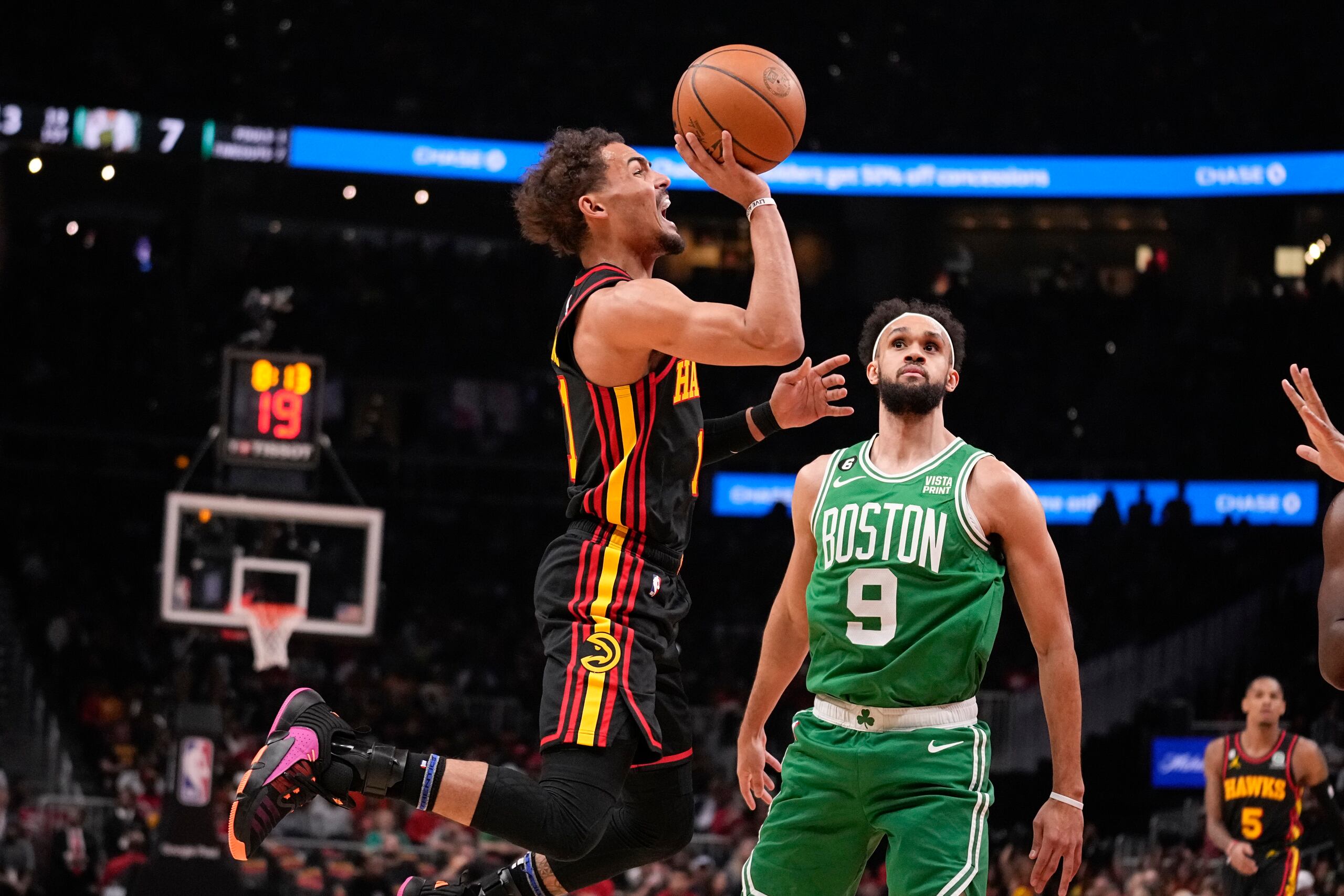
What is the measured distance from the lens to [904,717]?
16.5ft

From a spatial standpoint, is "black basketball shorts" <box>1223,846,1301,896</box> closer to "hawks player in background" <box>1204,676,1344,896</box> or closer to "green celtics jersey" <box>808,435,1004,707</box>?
"hawks player in background" <box>1204,676,1344,896</box>

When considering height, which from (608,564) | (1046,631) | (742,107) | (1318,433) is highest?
(742,107)

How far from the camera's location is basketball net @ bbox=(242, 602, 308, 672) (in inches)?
518

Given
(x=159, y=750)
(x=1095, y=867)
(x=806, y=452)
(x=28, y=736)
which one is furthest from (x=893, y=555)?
(x=806, y=452)

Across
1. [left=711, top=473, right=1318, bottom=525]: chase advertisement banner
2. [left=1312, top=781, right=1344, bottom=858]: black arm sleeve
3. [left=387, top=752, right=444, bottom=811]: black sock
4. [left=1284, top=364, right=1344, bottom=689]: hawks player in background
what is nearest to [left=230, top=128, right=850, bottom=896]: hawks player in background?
[left=387, top=752, right=444, bottom=811]: black sock

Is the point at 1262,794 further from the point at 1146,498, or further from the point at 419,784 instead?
the point at 1146,498

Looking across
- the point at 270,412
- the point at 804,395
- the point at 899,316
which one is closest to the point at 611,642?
the point at 804,395

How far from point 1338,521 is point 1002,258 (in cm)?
2334

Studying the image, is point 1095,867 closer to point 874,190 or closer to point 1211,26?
point 874,190

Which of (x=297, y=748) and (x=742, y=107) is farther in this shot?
(x=742, y=107)

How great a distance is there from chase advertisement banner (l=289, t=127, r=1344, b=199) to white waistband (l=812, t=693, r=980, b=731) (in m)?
18.1

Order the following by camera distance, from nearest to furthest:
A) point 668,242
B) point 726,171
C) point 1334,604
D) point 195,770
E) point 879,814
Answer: point 1334,604 < point 879,814 < point 726,171 < point 668,242 < point 195,770

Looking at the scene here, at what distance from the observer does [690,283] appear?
24.8m

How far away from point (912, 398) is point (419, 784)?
1917mm
